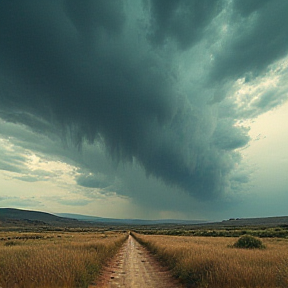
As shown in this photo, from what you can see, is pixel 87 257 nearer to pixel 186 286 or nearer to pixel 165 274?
pixel 165 274

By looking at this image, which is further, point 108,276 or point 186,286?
point 108,276

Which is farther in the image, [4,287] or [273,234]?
[273,234]

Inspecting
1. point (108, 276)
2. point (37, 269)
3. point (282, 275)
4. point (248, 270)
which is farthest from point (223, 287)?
point (37, 269)

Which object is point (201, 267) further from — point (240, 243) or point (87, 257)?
point (240, 243)

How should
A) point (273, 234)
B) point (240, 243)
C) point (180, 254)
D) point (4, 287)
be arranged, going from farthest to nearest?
point (273, 234) → point (240, 243) → point (180, 254) → point (4, 287)

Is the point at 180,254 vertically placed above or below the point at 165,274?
above

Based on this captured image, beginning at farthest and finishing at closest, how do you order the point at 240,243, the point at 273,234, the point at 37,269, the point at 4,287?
the point at 273,234, the point at 240,243, the point at 37,269, the point at 4,287

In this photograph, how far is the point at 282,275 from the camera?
8.23m

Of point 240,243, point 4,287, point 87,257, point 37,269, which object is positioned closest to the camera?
point 4,287

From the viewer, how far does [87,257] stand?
1340 centimetres

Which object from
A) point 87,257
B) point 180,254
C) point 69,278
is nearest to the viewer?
point 69,278

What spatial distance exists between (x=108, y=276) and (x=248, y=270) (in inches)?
295

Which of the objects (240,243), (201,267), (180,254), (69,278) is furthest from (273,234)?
(69,278)

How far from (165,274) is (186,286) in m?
2.98
